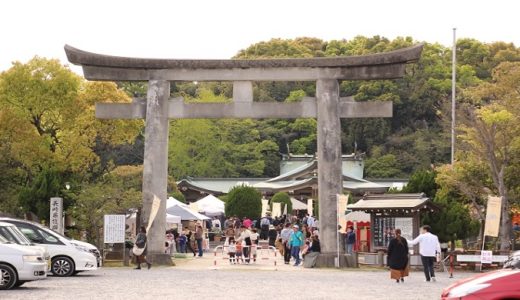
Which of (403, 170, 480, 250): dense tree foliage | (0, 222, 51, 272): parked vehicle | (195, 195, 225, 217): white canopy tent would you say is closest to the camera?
(0, 222, 51, 272): parked vehicle

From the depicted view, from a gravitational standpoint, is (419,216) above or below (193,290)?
above

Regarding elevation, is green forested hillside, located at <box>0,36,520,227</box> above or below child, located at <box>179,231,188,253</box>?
above

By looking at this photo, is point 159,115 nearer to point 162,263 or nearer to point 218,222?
point 162,263

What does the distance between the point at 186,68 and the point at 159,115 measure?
1.92 m

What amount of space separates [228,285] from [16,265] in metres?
5.46

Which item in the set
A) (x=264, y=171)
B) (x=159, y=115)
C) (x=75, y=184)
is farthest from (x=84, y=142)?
(x=264, y=171)

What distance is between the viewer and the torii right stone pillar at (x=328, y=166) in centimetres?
3494

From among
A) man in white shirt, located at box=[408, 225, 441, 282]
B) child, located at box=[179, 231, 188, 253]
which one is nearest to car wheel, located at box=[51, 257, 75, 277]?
man in white shirt, located at box=[408, 225, 441, 282]

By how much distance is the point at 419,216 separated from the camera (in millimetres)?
36562

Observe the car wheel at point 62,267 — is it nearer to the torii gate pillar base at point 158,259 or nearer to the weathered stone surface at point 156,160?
the torii gate pillar base at point 158,259

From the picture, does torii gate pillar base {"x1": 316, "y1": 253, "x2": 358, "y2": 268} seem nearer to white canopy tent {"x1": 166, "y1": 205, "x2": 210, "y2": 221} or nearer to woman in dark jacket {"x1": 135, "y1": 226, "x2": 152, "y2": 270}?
woman in dark jacket {"x1": 135, "y1": 226, "x2": 152, "y2": 270}

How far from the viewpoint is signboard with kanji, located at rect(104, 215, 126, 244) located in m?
34.7

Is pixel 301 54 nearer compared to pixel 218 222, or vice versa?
pixel 218 222

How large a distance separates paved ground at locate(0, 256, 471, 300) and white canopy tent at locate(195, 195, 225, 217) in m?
27.5
